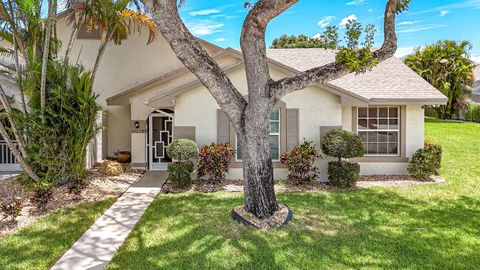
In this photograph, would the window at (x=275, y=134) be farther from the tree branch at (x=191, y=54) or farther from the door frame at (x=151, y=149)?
the tree branch at (x=191, y=54)

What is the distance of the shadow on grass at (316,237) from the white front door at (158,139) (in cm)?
576

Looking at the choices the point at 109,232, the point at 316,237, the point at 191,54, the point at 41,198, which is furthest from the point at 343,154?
the point at 41,198

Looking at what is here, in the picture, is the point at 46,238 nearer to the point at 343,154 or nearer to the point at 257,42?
the point at 257,42

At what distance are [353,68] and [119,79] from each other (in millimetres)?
12406

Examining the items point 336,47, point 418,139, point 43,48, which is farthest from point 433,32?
point 43,48

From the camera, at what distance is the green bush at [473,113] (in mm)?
33841

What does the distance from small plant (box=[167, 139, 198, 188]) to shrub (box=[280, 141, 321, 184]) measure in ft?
10.2

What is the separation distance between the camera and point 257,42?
7.98 metres

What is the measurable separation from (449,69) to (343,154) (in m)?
29.1

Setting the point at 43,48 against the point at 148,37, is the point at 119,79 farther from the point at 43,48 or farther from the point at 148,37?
the point at 43,48

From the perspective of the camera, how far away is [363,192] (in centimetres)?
1129

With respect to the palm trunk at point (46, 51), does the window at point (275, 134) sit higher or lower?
lower

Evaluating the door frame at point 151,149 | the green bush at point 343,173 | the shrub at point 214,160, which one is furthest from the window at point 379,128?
the door frame at point 151,149

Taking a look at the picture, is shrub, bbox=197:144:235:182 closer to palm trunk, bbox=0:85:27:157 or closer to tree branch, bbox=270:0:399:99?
tree branch, bbox=270:0:399:99
